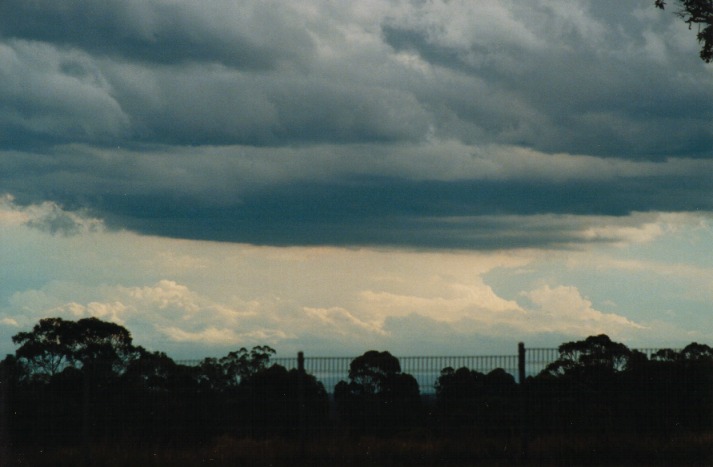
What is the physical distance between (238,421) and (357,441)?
2.81 metres

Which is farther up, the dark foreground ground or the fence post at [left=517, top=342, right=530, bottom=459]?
the fence post at [left=517, top=342, right=530, bottom=459]

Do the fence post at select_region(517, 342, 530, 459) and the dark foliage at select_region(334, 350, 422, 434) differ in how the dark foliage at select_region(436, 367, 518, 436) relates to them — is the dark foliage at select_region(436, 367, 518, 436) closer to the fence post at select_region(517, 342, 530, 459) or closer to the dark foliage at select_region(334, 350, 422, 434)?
the fence post at select_region(517, 342, 530, 459)

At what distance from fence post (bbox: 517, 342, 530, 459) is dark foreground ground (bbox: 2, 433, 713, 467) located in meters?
0.20

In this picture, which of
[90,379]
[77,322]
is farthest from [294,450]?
[77,322]

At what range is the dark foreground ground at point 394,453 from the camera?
21.2 metres

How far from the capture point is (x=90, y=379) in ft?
71.5

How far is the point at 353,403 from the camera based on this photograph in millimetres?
21281

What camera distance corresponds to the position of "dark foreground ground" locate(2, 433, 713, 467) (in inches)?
837

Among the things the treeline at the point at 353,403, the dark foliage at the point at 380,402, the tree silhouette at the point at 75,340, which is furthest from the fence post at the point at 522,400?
the tree silhouette at the point at 75,340

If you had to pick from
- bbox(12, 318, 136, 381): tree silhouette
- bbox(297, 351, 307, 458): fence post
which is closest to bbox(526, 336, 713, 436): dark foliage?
bbox(297, 351, 307, 458): fence post

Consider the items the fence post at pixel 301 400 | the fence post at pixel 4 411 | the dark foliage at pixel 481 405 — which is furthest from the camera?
the fence post at pixel 4 411

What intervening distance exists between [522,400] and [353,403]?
3.84 metres

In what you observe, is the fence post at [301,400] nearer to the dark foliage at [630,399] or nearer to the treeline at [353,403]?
the treeline at [353,403]

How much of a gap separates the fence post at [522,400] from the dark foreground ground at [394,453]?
197 millimetres
